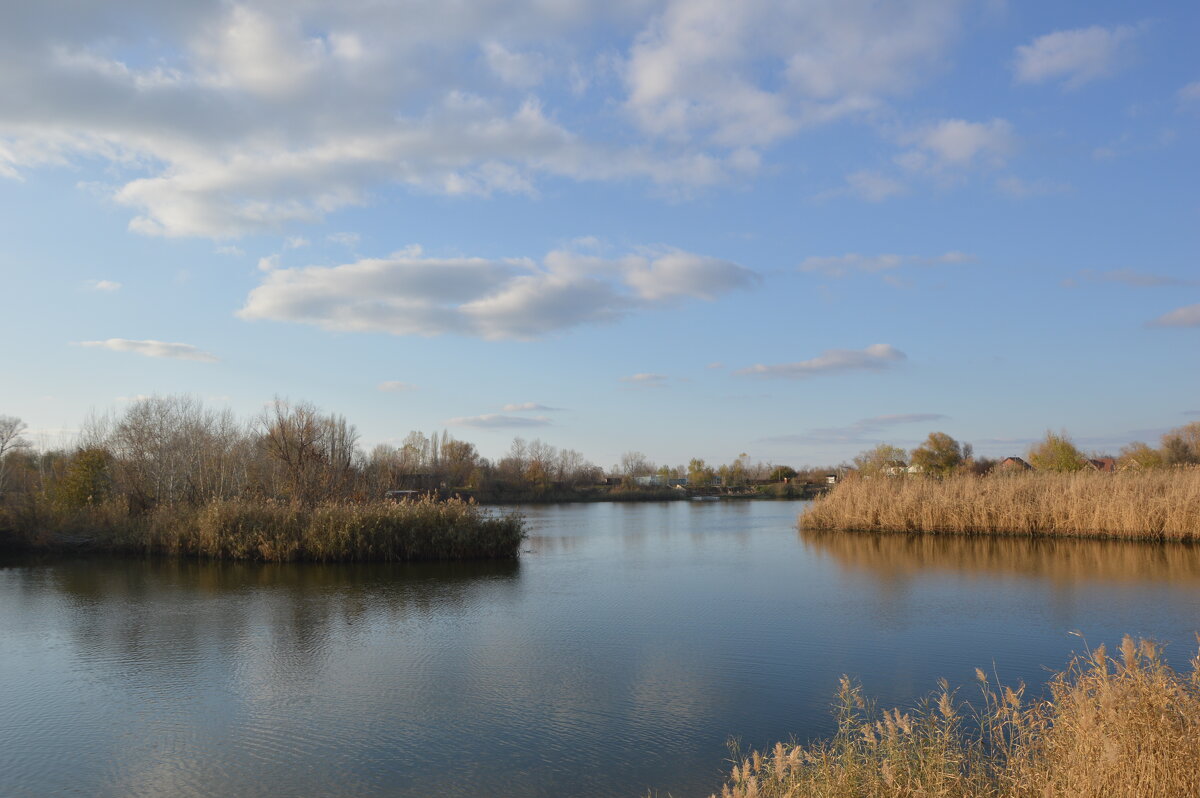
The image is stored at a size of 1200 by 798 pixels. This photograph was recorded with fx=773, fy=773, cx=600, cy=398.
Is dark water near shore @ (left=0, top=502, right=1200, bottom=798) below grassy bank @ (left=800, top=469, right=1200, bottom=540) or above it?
below

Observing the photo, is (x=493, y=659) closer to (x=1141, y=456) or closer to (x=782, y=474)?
(x=1141, y=456)

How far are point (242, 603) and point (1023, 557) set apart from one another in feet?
59.8

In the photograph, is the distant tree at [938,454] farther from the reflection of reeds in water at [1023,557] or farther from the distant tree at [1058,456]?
the reflection of reeds in water at [1023,557]

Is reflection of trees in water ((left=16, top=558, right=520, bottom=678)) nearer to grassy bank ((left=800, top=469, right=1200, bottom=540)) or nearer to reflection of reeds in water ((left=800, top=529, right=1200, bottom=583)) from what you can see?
reflection of reeds in water ((left=800, top=529, right=1200, bottom=583))

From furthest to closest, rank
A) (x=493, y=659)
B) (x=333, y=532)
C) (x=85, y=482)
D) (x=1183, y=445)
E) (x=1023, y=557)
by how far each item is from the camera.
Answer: (x=1183, y=445), (x=85, y=482), (x=333, y=532), (x=1023, y=557), (x=493, y=659)

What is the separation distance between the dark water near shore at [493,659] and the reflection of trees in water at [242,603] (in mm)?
81

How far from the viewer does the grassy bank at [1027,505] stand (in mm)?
21844

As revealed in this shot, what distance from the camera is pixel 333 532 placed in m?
20.0

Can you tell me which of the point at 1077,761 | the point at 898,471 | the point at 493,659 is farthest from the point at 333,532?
the point at 898,471

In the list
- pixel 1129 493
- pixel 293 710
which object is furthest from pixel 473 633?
pixel 1129 493

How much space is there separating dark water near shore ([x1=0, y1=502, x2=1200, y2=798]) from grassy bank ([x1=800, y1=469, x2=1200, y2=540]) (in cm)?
258

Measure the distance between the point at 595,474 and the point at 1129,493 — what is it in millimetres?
70495

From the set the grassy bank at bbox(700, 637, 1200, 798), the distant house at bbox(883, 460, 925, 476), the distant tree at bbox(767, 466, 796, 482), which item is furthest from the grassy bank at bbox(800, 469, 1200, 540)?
the distant tree at bbox(767, 466, 796, 482)

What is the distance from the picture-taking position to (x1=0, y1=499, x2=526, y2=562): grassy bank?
2030 cm
